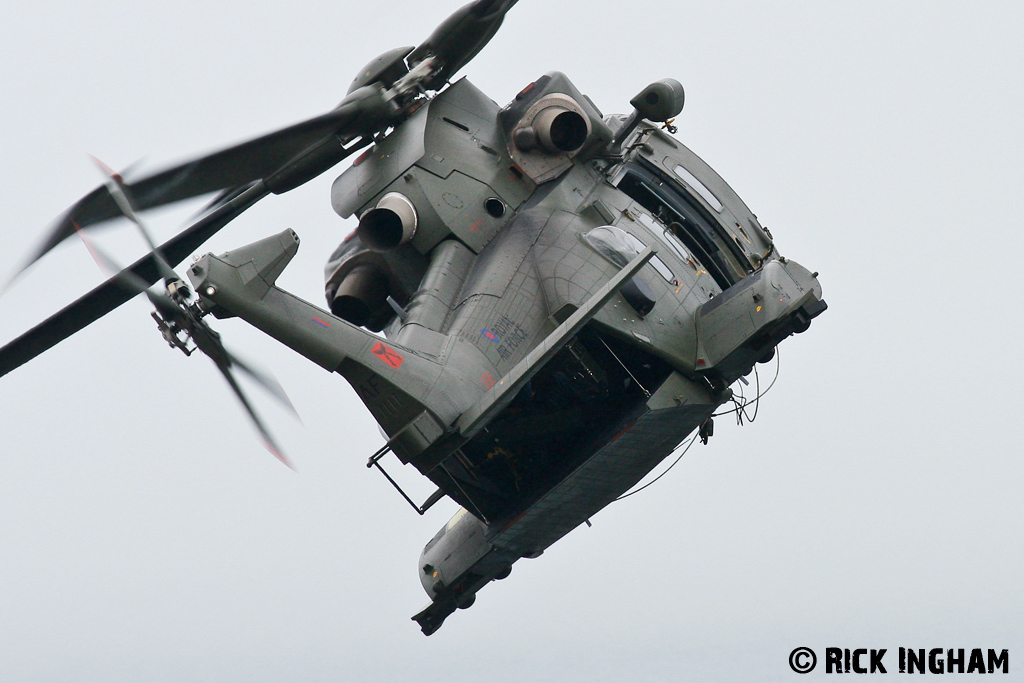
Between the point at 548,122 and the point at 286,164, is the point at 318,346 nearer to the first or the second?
the point at 286,164

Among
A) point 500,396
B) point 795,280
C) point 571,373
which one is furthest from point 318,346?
point 795,280

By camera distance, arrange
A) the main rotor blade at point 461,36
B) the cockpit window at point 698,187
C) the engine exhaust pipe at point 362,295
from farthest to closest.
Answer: the cockpit window at point 698,187
the engine exhaust pipe at point 362,295
the main rotor blade at point 461,36

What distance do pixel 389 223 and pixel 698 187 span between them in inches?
253

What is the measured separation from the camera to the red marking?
23.4 metres

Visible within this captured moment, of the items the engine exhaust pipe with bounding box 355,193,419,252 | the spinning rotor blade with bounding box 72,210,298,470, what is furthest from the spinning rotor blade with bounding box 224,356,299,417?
the engine exhaust pipe with bounding box 355,193,419,252

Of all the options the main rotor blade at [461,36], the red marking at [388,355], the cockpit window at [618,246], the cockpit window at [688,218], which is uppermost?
the main rotor blade at [461,36]

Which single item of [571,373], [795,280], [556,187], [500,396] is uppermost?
[556,187]

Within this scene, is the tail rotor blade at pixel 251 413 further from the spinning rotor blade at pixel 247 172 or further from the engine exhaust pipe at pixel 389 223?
the engine exhaust pipe at pixel 389 223

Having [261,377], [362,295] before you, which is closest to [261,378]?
[261,377]

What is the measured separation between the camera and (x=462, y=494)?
26875 mm

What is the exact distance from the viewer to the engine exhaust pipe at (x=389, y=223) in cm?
2730

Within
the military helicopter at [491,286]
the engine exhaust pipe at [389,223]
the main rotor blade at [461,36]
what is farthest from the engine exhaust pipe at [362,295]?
the main rotor blade at [461,36]

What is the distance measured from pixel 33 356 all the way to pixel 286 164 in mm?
5402

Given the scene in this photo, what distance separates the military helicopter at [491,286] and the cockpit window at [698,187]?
55 mm
